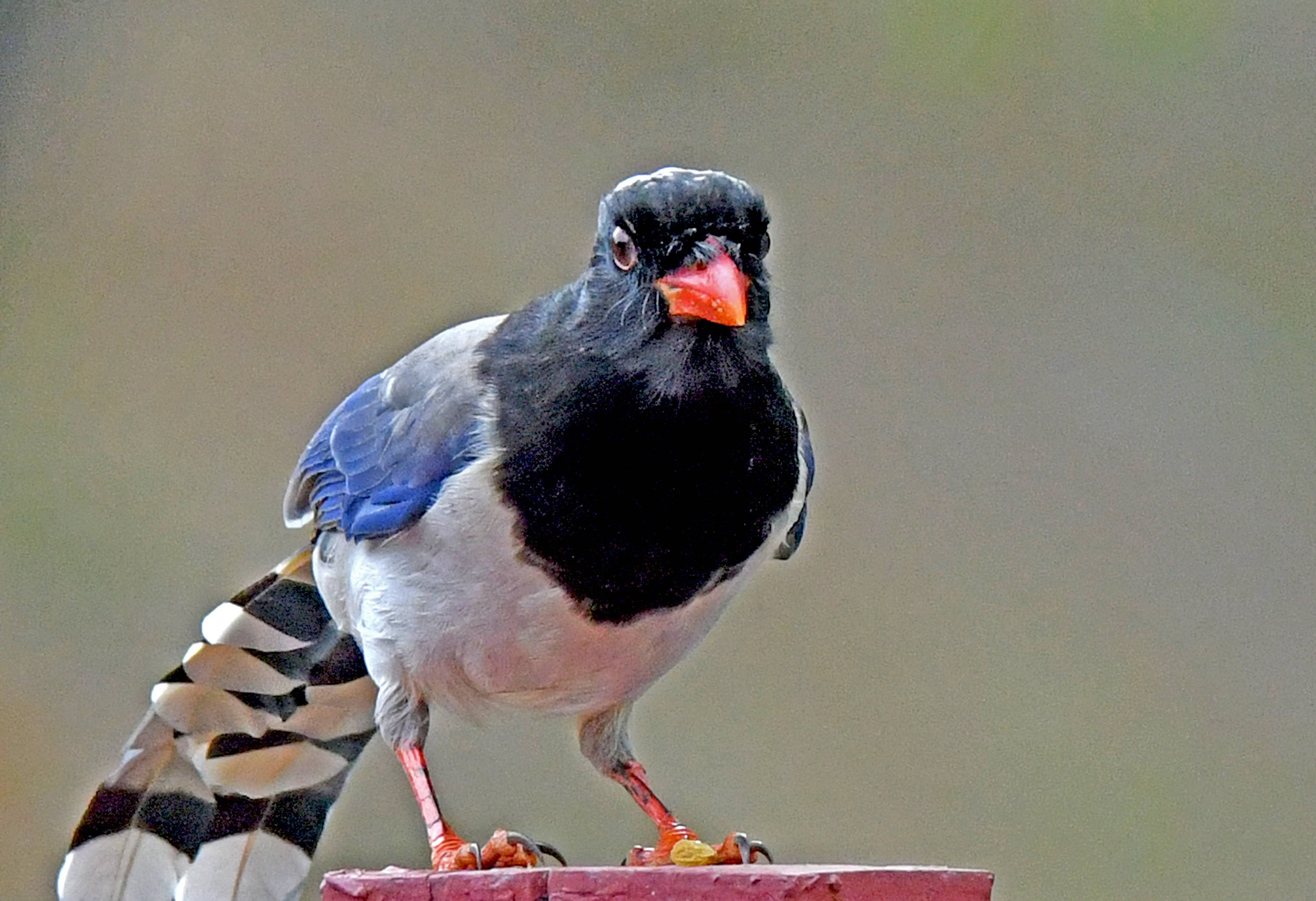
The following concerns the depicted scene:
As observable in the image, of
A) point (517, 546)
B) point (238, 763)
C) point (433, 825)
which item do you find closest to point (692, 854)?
point (433, 825)

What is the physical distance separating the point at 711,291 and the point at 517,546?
1.72 ft

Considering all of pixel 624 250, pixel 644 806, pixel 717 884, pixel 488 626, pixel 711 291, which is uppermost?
pixel 624 250

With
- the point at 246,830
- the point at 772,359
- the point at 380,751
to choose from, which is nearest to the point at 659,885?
the point at 772,359

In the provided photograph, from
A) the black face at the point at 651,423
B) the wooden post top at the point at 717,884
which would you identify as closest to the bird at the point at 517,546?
the black face at the point at 651,423

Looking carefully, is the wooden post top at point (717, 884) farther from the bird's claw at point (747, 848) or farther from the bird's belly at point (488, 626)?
the bird's belly at point (488, 626)

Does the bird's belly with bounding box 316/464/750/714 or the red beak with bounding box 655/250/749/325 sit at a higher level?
the red beak with bounding box 655/250/749/325

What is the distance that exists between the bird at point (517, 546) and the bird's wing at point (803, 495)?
0.01 meters

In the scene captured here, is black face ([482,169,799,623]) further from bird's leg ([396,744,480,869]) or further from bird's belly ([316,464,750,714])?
bird's leg ([396,744,480,869])

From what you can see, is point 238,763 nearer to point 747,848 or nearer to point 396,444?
point 396,444

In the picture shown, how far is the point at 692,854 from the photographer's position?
2609mm

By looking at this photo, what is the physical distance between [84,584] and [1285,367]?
3480mm

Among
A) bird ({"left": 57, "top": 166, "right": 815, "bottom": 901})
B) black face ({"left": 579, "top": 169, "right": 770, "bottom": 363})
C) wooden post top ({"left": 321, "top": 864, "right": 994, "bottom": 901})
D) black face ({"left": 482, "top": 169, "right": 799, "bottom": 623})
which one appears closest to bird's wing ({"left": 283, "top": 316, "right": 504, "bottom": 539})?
bird ({"left": 57, "top": 166, "right": 815, "bottom": 901})

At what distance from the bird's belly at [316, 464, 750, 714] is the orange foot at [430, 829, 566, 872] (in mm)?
277

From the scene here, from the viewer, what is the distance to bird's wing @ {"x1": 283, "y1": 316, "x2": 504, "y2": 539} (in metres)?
2.75
